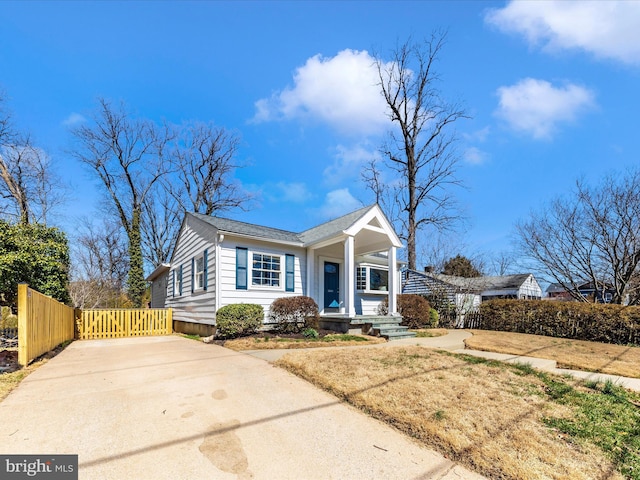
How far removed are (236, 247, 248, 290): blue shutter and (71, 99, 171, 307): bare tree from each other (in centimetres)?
1520

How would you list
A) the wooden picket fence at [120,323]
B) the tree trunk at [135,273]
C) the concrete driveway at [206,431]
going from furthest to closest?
1. the tree trunk at [135,273]
2. the wooden picket fence at [120,323]
3. the concrete driveway at [206,431]

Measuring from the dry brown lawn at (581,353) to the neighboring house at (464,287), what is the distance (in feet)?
17.4

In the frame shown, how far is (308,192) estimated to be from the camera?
91.7 feet

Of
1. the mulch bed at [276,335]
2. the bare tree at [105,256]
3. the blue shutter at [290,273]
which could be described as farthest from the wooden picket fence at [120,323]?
the bare tree at [105,256]

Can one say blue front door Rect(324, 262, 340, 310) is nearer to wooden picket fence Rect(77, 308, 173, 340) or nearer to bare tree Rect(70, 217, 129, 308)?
wooden picket fence Rect(77, 308, 173, 340)

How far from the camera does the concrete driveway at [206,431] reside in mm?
2623

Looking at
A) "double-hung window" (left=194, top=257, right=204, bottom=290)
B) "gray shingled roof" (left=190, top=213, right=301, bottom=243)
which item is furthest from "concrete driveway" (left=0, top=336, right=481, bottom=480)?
"double-hung window" (left=194, top=257, right=204, bottom=290)

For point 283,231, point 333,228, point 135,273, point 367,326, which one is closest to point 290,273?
point 333,228

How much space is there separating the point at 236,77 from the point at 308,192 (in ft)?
48.4

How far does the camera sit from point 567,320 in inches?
456

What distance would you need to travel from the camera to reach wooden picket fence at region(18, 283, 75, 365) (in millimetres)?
5862

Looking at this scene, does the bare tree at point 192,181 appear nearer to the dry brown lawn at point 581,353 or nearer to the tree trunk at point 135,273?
the tree trunk at point 135,273

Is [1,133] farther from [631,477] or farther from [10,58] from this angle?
[631,477]

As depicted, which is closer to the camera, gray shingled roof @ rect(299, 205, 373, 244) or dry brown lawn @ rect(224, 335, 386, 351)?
dry brown lawn @ rect(224, 335, 386, 351)
